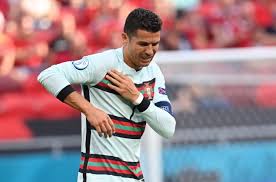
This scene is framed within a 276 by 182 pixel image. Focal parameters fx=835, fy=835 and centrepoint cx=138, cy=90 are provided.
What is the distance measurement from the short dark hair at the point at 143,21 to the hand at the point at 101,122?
1.84ft

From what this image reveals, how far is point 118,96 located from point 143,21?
1.58 feet

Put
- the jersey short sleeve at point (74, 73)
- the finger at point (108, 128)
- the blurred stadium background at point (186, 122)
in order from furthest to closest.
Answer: the blurred stadium background at point (186, 122) < the jersey short sleeve at point (74, 73) < the finger at point (108, 128)

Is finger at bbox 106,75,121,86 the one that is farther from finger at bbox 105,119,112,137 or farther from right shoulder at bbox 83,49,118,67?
finger at bbox 105,119,112,137

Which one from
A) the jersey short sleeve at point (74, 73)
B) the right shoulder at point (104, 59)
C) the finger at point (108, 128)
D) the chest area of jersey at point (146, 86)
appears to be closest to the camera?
the finger at point (108, 128)

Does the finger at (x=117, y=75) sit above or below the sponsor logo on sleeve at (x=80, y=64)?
below

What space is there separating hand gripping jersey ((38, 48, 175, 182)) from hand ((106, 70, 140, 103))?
0.05m

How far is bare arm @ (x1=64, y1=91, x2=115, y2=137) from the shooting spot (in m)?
4.75

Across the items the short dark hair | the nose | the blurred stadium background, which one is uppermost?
the short dark hair

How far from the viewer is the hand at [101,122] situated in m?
4.74

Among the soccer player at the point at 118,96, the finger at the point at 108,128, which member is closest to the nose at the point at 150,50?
the soccer player at the point at 118,96

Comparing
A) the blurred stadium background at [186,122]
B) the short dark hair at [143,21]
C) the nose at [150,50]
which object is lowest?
the blurred stadium background at [186,122]

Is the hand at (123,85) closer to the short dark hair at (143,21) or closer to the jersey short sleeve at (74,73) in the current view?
the jersey short sleeve at (74,73)

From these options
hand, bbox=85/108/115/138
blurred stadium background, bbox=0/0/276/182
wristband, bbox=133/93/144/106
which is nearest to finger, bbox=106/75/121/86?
wristband, bbox=133/93/144/106

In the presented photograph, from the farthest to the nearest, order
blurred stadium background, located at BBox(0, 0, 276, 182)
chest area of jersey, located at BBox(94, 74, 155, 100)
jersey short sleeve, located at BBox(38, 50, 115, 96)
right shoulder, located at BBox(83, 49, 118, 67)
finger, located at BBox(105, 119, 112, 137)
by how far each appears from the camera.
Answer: blurred stadium background, located at BBox(0, 0, 276, 182), chest area of jersey, located at BBox(94, 74, 155, 100), right shoulder, located at BBox(83, 49, 118, 67), jersey short sleeve, located at BBox(38, 50, 115, 96), finger, located at BBox(105, 119, 112, 137)
